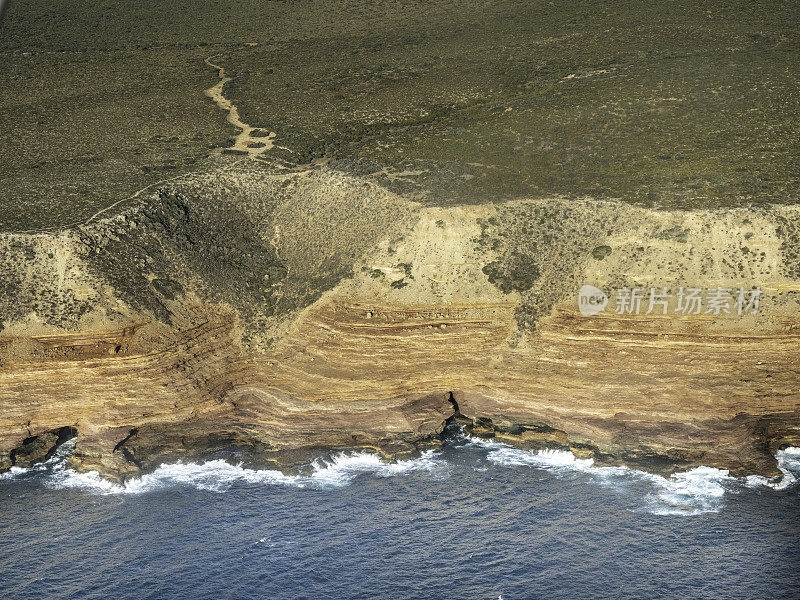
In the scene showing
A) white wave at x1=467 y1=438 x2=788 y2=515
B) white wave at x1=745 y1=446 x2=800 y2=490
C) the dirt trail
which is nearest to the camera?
white wave at x1=467 y1=438 x2=788 y2=515

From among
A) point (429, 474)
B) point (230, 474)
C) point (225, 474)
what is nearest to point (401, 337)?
point (429, 474)

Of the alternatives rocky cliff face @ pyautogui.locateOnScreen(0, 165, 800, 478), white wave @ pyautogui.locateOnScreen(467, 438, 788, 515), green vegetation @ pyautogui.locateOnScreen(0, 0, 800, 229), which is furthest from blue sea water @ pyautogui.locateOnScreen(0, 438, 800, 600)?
green vegetation @ pyautogui.locateOnScreen(0, 0, 800, 229)

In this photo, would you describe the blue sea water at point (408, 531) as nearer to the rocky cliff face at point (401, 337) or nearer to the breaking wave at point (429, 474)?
the breaking wave at point (429, 474)

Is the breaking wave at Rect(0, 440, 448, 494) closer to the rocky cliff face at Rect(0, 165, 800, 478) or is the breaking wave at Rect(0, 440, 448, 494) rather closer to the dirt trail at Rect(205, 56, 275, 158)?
the rocky cliff face at Rect(0, 165, 800, 478)

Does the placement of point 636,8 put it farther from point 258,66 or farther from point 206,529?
point 206,529

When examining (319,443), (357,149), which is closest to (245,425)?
(319,443)

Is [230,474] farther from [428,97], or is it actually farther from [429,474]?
[428,97]
